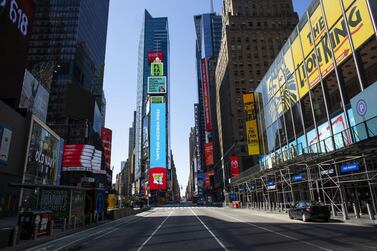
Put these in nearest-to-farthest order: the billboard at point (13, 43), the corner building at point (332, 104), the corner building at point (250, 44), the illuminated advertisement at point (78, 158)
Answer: the corner building at point (332, 104) < the billboard at point (13, 43) < the illuminated advertisement at point (78, 158) < the corner building at point (250, 44)

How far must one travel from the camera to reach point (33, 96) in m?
53.6

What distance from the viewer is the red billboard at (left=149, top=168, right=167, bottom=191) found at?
140250 mm

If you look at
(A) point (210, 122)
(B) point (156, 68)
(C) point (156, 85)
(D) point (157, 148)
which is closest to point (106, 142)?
(D) point (157, 148)

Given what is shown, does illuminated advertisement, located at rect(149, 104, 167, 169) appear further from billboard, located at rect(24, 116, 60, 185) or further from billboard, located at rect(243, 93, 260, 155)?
billboard, located at rect(243, 93, 260, 155)

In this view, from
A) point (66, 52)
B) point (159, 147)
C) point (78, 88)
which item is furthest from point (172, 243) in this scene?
point (159, 147)

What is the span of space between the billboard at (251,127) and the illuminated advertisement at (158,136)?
330 feet

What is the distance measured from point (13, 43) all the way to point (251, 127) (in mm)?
37250

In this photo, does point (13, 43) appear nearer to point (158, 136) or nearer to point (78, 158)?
point (78, 158)

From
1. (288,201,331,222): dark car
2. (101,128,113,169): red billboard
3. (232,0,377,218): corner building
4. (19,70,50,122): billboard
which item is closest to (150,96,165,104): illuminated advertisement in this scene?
(101,128,113,169): red billboard

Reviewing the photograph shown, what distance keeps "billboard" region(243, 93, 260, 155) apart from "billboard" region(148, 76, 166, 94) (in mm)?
107258

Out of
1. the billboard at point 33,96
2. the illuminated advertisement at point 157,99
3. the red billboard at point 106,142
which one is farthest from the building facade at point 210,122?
the billboard at point 33,96

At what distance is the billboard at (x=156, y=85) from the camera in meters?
154

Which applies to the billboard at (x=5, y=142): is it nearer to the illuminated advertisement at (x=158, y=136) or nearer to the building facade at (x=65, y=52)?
the building facade at (x=65, y=52)

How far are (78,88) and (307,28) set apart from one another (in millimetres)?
59708
